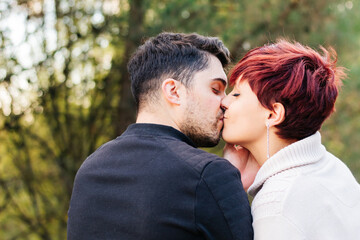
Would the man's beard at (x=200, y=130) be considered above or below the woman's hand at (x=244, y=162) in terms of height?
above

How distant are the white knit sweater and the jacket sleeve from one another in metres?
0.11

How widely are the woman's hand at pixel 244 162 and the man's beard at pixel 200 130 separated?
0.17m

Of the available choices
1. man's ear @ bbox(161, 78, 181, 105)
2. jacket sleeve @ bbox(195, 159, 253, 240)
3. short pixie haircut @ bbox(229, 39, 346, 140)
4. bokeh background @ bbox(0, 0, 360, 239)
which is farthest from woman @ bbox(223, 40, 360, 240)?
bokeh background @ bbox(0, 0, 360, 239)

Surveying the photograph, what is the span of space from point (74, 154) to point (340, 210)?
17.4ft

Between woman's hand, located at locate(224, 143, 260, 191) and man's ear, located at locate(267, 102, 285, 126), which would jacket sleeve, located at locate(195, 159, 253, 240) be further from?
woman's hand, located at locate(224, 143, 260, 191)

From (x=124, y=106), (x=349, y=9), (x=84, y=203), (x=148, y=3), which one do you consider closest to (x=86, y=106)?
(x=124, y=106)

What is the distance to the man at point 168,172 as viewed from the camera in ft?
5.02

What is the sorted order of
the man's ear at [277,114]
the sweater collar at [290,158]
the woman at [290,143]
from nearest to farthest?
the woman at [290,143]
the sweater collar at [290,158]
the man's ear at [277,114]

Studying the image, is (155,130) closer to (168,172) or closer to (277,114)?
(168,172)

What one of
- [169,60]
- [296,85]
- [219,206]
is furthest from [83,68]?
[219,206]

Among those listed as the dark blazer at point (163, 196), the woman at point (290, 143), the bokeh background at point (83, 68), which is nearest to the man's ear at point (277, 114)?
the woman at point (290, 143)

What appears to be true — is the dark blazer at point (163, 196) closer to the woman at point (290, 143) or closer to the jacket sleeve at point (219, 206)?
the jacket sleeve at point (219, 206)

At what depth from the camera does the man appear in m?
1.53

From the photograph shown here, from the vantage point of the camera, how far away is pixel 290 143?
1970 millimetres
